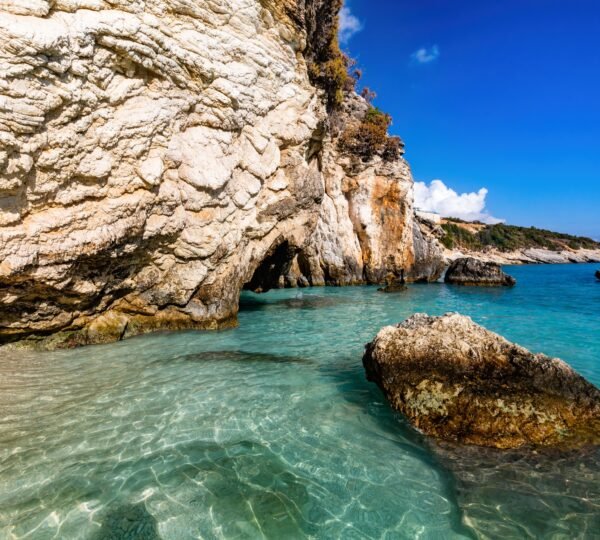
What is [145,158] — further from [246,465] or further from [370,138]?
[370,138]

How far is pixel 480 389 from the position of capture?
6.00 meters

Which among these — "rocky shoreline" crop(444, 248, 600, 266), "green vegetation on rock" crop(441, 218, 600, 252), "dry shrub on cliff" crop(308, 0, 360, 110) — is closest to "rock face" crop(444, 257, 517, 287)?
"dry shrub on cliff" crop(308, 0, 360, 110)

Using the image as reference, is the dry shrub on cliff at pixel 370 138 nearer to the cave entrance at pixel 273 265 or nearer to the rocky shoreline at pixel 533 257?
the cave entrance at pixel 273 265

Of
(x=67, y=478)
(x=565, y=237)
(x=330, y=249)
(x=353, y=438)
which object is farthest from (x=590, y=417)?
(x=565, y=237)

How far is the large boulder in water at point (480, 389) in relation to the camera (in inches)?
218

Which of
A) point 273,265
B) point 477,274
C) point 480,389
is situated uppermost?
point 273,265

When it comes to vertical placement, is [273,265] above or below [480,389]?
above

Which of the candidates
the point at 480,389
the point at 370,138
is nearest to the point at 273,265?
the point at 480,389

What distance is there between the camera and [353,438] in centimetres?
572

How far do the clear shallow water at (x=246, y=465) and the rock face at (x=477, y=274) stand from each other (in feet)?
89.7

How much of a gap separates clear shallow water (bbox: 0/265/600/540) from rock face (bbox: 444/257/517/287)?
2734 cm

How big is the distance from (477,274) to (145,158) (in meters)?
32.8

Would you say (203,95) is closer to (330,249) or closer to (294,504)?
(294,504)

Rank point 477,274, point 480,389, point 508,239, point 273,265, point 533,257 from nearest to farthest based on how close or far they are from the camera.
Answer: point 480,389 < point 273,265 < point 477,274 < point 533,257 < point 508,239
